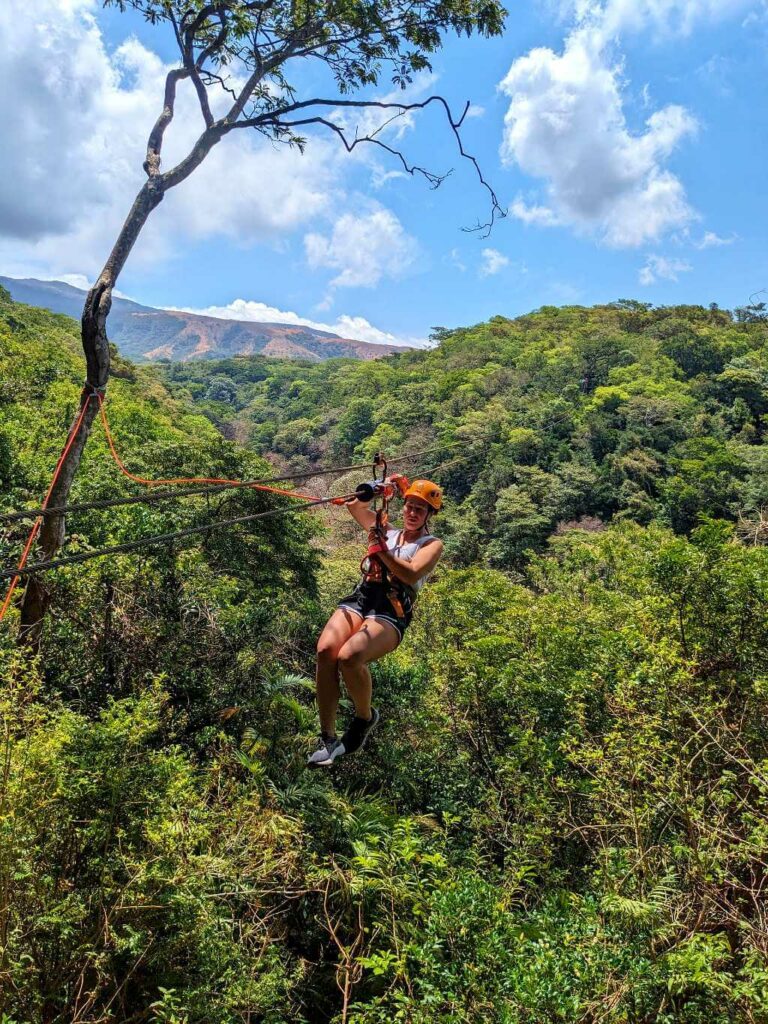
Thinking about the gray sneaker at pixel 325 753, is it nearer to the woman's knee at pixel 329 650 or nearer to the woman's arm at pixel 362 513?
the woman's knee at pixel 329 650

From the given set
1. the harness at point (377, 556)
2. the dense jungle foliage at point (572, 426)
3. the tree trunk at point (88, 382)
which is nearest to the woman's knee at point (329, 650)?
the harness at point (377, 556)

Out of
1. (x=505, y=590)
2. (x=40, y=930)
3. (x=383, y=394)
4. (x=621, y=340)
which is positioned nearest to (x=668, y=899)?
(x=40, y=930)

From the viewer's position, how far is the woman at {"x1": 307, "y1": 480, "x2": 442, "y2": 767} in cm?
340

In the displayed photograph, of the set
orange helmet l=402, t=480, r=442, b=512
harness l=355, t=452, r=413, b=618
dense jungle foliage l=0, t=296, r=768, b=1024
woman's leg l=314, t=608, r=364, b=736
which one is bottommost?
dense jungle foliage l=0, t=296, r=768, b=1024

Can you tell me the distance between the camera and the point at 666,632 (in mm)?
6746

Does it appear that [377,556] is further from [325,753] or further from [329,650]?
[325,753]

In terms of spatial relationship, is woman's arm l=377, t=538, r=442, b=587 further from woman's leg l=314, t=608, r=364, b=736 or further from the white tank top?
woman's leg l=314, t=608, r=364, b=736

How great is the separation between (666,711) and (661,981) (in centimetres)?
256

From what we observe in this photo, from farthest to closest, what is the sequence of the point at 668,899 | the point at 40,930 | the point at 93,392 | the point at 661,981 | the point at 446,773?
the point at 446,773
the point at 93,392
the point at 668,899
the point at 661,981
the point at 40,930

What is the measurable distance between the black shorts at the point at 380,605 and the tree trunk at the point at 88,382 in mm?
2407

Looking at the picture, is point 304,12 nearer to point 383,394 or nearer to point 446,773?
point 446,773

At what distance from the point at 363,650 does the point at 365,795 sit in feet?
12.9

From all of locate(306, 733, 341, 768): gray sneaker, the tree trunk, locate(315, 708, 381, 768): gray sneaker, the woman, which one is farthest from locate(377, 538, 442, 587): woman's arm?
the tree trunk

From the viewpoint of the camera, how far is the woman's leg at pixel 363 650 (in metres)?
3.34
